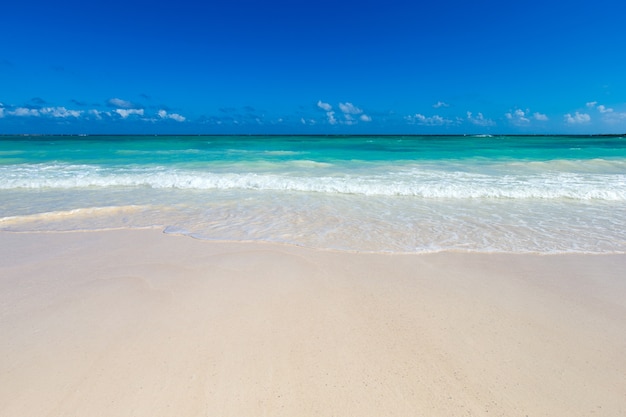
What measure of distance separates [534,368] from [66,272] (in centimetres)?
483

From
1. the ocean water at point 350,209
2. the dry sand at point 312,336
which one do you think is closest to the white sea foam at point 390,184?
the ocean water at point 350,209

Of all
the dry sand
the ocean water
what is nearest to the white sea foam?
the ocean water

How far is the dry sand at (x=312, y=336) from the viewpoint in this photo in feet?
6.70

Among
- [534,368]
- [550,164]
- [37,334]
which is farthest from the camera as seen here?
[550,164]

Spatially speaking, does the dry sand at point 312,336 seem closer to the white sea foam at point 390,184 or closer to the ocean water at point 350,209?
the ocean water at point 350,209

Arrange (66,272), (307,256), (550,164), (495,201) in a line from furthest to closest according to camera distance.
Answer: (550,164), (495,201), (307,256), (66,272)

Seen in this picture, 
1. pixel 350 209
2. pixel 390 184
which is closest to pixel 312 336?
pixel 350 209

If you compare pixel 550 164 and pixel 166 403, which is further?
pixel 550 164

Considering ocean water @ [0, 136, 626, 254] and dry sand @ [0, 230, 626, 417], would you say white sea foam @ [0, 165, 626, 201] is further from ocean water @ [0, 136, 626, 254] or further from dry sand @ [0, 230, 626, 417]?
dry sand @ [0, 230, 626, 417]

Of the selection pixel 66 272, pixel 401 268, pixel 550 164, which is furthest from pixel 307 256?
pixel 550 164

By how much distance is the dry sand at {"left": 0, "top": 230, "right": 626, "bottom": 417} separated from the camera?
6.70 ft

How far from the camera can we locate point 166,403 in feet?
6.59

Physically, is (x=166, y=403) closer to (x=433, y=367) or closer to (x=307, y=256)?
(x=433, y=367)

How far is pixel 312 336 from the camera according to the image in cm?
264
